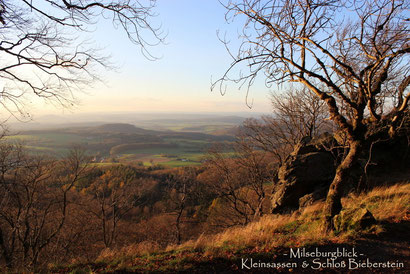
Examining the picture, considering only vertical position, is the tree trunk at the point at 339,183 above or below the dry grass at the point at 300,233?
above

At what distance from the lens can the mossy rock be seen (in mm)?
5027

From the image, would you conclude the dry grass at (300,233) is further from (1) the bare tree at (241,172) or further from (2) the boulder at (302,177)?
(1) the bare tree at (241,172)

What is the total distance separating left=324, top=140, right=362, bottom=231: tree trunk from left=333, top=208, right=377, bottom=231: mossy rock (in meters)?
0.15

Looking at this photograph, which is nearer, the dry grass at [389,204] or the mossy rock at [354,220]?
the mossy rock at [354,220]

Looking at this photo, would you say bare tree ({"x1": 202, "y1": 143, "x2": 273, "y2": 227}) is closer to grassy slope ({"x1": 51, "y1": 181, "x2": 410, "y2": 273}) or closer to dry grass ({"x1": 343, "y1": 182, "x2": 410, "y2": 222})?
dry grass ({"x1": 343, "y1": 182, "x2": 410, "y2": 222})

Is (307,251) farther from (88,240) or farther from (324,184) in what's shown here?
(88,240)

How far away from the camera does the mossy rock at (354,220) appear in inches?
198

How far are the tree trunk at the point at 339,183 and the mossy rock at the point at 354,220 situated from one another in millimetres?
145

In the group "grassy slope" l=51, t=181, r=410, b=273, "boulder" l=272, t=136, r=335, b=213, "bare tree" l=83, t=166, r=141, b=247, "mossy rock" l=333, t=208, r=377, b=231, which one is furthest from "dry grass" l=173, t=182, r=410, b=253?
"bare tree" l=83, t=166, r=141, b=247

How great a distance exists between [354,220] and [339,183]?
3.08 ft

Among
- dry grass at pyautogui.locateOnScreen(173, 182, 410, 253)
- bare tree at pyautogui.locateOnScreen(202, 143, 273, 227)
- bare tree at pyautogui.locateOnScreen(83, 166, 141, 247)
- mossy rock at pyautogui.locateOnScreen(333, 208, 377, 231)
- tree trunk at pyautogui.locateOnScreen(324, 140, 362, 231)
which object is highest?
tree trunk at pyautogui.locateOnScreen(324, 140, 362, 231)

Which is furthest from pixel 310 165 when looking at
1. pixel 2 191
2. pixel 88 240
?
pixel 88 240

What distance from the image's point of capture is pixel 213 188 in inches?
759

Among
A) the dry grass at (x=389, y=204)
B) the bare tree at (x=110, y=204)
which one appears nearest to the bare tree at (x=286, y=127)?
the dry grass at (x=389, y=204)
